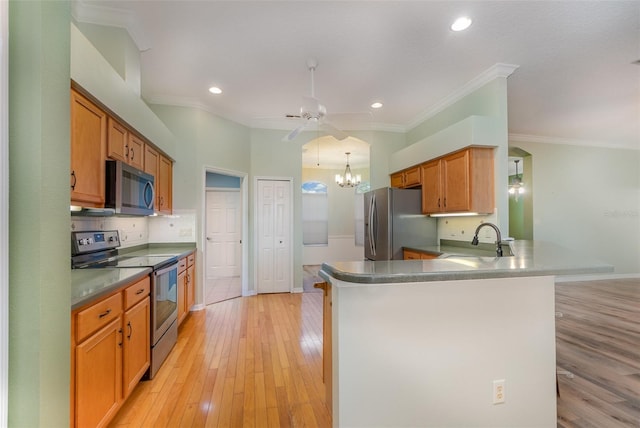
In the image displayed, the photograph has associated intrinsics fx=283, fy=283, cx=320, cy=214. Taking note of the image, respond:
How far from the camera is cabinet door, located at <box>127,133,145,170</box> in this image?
8.22 feet

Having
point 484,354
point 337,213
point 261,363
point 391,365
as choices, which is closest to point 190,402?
point 261,363

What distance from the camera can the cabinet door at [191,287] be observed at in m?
3.54

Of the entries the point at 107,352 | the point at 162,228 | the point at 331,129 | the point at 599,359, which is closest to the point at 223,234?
the point at 162,228

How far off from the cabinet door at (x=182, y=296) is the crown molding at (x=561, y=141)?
5.99 meters

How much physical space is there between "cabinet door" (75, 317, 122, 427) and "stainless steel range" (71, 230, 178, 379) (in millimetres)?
553

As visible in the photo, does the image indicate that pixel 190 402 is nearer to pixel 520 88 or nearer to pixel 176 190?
pixel 176 190

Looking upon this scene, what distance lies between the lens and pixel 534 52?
2785 millimetres

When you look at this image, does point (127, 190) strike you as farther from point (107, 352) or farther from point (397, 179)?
point (397, 179)

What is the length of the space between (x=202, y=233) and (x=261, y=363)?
7.20ft

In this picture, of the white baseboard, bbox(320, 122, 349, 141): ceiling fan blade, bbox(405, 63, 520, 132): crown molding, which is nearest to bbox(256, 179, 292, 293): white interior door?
bbox(320, 122, 349, 141): ceiling fan blade

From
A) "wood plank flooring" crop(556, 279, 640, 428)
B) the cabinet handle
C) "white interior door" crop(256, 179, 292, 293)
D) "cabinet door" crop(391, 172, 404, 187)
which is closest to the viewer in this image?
the cabinet handle

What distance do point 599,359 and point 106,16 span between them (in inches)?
200

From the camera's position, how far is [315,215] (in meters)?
7.93

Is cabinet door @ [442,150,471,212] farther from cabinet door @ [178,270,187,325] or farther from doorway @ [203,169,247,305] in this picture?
doorway @ [203,169,247,305]
